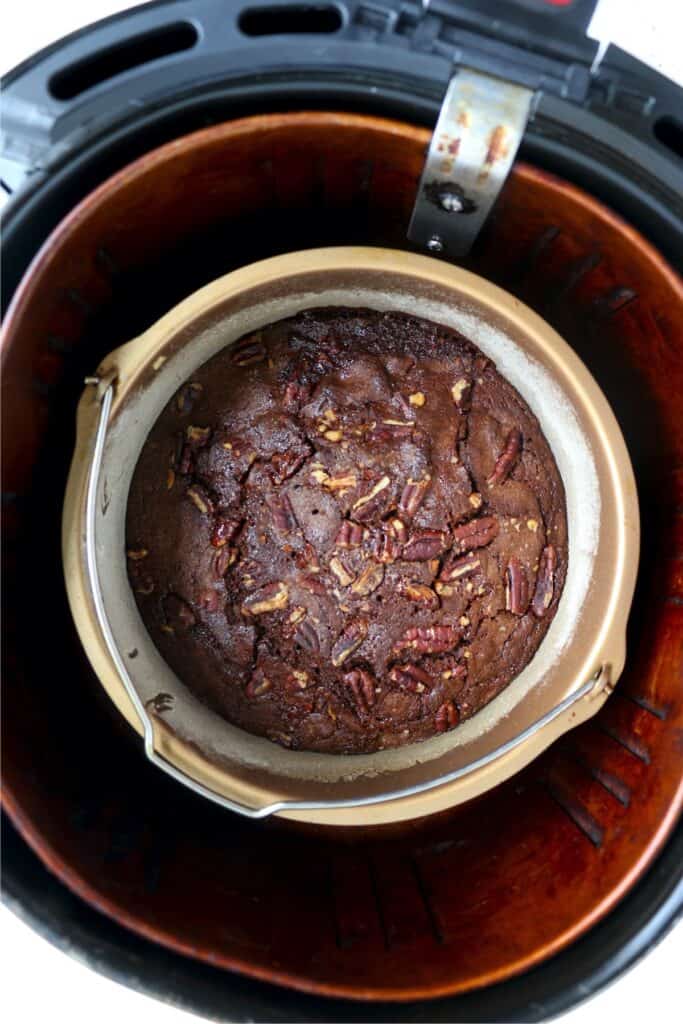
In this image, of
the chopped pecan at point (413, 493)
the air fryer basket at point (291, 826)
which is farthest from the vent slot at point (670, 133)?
the chopped pecan at point (413, 493)

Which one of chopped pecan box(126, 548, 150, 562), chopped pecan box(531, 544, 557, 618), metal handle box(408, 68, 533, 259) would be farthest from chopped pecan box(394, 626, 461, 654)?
metal handle box(408, 68, 533, 259)

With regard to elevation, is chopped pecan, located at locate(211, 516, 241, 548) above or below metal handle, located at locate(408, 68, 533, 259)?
below

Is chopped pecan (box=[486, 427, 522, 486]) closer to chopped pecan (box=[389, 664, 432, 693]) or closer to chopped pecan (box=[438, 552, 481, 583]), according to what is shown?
chopped pecan (box=[438, 552, 481, 583])

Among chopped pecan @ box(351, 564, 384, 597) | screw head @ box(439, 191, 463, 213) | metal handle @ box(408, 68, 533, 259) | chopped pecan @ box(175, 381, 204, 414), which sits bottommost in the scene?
chopped pecan @ box(351, 564, 384, 597)

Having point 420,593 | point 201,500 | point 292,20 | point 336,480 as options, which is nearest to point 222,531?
point 201,500

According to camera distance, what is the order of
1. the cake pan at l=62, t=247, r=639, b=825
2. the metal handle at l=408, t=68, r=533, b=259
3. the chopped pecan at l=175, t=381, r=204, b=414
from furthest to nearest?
the chopped pecan at l=175, t=381, r=204, b=414 < the cake pan at l=62, t=247, r=639, b=825 < the metal handle at l=408, t=68, r=533, b=259

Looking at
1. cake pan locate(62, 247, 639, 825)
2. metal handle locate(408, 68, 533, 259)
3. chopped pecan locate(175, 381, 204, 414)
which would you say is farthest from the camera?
chopped pecan locate(175, 381, 204, 414)

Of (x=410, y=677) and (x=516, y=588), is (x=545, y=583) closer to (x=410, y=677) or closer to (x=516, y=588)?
(x=516, y=588)
